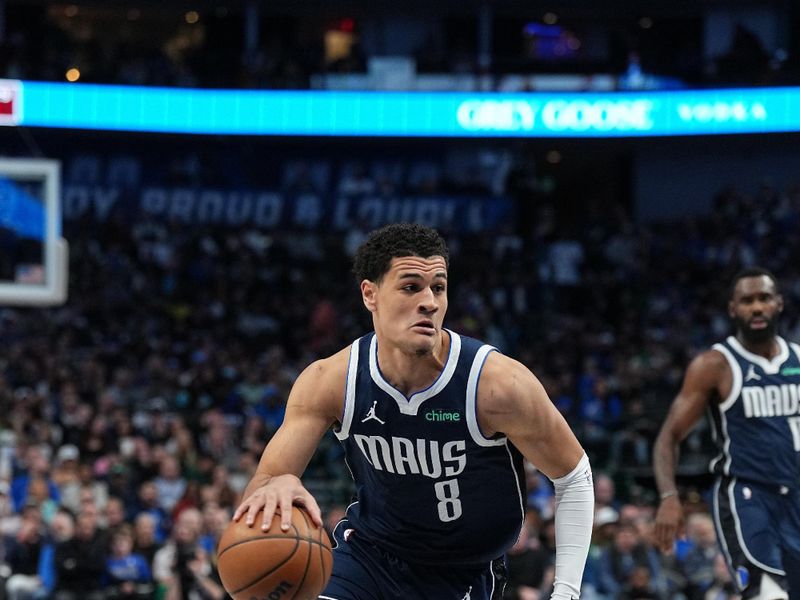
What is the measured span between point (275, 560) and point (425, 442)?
0.75 meters

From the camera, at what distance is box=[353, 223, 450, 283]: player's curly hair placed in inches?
187

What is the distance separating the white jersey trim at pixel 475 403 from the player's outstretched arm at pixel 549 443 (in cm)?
2

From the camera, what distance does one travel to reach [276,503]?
4.41 meters

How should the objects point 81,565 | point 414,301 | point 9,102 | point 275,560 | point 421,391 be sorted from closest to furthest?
point 275,560, point 414,301, point 421,391, point 81,565, point 9,102

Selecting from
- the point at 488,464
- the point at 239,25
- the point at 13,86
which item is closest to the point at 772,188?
the point at 239,25

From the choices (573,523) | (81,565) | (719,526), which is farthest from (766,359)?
(81,565)

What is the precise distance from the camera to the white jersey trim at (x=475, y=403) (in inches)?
188

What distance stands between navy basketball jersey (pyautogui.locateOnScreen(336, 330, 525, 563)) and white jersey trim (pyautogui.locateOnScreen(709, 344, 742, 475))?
219 cm

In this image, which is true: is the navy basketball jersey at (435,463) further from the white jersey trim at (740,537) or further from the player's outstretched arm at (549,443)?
the white jersey trim at (740,537)

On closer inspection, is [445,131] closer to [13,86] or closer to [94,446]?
[13,86]

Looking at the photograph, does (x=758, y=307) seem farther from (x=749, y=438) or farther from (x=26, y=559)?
(x=26, y=559)

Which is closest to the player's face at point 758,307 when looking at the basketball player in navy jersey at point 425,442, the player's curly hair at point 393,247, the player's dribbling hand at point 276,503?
the basketball player in navy jersey at point 425,442

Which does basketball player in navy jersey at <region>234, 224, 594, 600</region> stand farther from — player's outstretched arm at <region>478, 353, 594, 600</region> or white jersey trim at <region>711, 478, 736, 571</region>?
white jersey trim at <region>711, 478, 736, 571</region>

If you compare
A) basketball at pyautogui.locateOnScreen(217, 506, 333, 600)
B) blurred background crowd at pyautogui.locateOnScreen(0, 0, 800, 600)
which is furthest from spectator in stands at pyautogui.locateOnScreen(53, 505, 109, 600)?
basketball at pyautogui.locateOnScreen(217, 506, 333, 600)
